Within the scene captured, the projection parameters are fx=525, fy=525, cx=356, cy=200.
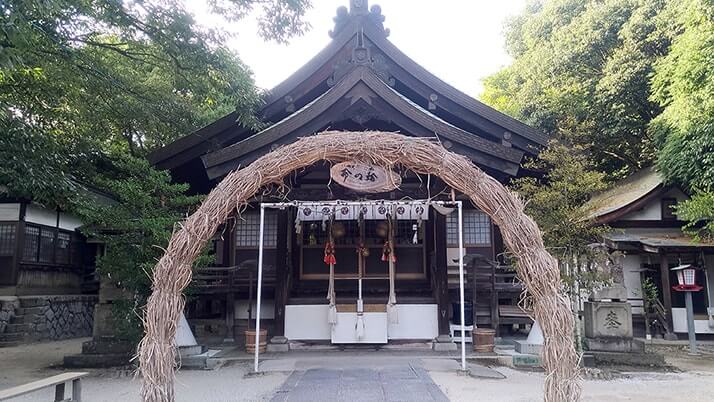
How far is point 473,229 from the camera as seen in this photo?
11.7 meters

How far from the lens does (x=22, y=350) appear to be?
12.1 m

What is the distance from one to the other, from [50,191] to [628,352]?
33.7ft

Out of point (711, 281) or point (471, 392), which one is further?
point (711, 281)

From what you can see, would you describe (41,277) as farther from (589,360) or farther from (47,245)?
(589,360)

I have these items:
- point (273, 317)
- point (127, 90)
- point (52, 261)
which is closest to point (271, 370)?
point (273, 317)

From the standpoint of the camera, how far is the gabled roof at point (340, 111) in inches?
339

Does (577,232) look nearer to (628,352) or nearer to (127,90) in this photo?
(628,352)

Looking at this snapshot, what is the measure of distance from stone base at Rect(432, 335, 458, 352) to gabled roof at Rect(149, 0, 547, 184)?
3829mm

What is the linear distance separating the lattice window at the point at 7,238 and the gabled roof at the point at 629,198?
49.2 feet

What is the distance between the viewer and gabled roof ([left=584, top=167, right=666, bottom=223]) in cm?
1367

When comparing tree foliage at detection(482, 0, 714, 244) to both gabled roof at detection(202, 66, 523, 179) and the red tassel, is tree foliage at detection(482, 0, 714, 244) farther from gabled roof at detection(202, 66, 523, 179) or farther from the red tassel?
the red tassel

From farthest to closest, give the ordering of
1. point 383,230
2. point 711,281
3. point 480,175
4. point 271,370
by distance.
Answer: point 711,281 < point 383,230 < point 271,370 < point 480,175

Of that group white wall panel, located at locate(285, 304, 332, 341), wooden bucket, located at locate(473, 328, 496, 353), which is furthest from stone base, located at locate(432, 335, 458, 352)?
white wall panel, located at locate(285, 304, 332, 341)

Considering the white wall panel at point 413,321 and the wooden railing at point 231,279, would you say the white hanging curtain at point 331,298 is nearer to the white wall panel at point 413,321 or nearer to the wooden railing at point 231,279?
the white wall panel at point 413,321
